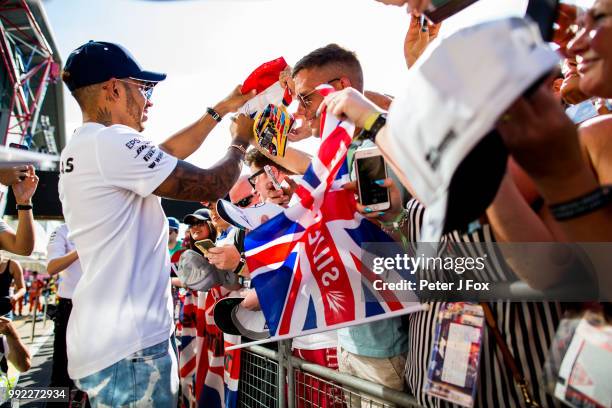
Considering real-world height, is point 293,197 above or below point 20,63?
below

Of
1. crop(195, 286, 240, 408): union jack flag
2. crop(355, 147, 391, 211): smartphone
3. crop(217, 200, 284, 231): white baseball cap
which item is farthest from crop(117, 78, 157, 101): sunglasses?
crop(195, 286, 240, 408): union jack flag

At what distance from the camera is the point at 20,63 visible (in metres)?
22.4

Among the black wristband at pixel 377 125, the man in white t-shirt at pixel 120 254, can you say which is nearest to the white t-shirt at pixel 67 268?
the man in white t-shirt at pixel 120 254

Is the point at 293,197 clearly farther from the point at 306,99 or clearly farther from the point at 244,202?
the point at 244,202

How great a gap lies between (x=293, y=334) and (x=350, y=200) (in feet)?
1.85

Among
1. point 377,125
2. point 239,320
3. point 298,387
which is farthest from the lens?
point 239,320

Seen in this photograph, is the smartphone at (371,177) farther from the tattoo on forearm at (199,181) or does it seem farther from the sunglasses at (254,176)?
the sunglasses at (254,176)

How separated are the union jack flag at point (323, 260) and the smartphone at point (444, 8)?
444 millimetres

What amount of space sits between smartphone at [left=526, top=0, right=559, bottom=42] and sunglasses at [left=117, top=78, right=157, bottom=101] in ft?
5.75

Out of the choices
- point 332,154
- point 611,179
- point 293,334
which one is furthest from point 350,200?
point 611,179

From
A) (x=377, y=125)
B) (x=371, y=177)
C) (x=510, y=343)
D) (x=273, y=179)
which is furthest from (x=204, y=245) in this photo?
(x=510, y=343)

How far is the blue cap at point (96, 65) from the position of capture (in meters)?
1.86

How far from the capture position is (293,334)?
1518 mm

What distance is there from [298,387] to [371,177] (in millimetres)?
1223
